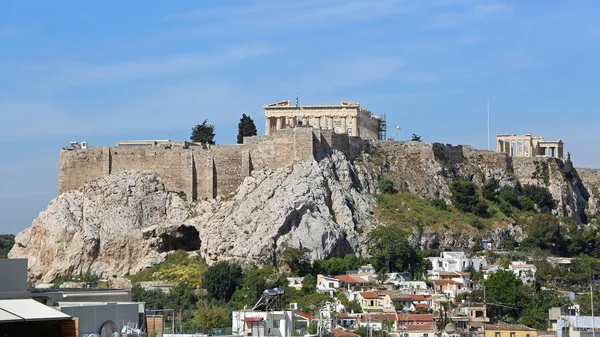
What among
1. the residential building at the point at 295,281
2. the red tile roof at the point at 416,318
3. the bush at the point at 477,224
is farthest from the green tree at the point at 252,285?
the bush at the point at 477,224

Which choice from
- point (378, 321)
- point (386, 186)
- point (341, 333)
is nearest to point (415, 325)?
point (378, 321)

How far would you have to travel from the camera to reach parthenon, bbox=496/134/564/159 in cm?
9756

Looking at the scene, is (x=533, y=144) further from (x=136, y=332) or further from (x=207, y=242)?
(x=136, y=332)

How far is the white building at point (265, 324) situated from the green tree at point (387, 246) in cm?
3031

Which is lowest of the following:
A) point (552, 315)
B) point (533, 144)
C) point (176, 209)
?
point (552, 315)

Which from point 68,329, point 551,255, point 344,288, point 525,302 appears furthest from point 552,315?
point 68,329

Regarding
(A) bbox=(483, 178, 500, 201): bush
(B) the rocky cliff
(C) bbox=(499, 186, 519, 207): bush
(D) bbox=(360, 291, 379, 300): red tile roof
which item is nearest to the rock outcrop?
(B) the rocky cliff

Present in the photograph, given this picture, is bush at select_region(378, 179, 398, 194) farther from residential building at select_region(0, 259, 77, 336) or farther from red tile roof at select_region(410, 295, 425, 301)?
residential building at select_region(0, 259, 77, 336)

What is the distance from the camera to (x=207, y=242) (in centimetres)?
7275

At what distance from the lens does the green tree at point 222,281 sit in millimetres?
68463

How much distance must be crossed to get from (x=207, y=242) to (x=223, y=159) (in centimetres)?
593

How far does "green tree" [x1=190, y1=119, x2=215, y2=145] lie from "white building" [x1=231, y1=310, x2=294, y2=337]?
45.5m

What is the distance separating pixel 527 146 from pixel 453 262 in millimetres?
25524

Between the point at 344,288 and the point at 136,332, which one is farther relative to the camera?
the point at 344,288
